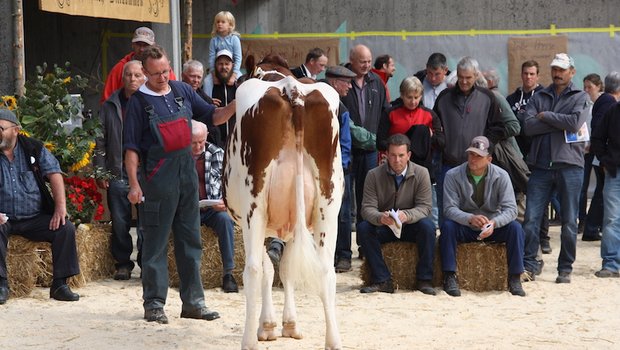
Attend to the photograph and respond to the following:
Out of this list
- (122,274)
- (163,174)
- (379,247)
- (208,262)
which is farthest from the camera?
(122,274)

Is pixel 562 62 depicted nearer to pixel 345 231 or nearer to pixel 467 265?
pixel 467 265

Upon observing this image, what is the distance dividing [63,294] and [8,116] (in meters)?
1.57

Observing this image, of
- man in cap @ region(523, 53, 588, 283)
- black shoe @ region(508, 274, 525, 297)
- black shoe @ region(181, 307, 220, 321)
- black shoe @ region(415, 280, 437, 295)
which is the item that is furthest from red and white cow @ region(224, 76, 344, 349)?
man in cap @ region(523, 53, 588, 283)

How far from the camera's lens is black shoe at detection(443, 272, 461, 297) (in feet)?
30.2

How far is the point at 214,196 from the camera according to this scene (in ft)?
31.3

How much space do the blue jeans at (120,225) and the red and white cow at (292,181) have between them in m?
3.15

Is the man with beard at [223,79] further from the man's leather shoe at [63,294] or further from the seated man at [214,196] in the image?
the man's leather shoe at [63,294]

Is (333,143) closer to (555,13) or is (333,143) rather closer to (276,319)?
(276,319)

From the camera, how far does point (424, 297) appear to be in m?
9.11

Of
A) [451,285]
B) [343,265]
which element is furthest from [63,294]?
[451,285]

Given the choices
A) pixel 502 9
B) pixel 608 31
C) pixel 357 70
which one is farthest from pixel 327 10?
pixel 357 70

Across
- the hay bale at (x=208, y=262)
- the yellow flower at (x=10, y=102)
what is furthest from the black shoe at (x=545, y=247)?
the yellow flower at (x=10, y=102)

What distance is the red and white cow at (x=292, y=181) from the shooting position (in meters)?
6.78

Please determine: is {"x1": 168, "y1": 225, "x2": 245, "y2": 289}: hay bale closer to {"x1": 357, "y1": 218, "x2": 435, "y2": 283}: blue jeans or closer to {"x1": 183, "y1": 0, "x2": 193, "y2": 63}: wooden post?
{"x1": 357, "y1": 218, "x2": 435, "y2": 283}: blue jeans
